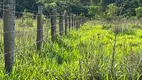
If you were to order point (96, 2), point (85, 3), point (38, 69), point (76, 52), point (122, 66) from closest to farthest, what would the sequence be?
1. point (122, 66)
2. point (38, 69)
3. point (76, 52)
4. point (96, 2)
5. point (85, 3)

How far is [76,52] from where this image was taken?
21.9 ft

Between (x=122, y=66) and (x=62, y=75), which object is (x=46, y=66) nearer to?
(x=62, y=75)

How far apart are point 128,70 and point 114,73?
191 mm

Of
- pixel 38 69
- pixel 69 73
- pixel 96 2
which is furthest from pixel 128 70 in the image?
pixel 96 2

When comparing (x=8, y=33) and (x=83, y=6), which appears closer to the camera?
(x=8, y=33)

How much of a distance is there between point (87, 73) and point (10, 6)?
1.43 meters

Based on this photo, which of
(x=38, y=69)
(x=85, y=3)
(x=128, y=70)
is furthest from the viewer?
(x=85, y=3)

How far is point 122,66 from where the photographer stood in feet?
14.3

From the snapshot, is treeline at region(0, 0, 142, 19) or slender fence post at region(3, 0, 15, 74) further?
treeline at region(0, 0, 142, 19)

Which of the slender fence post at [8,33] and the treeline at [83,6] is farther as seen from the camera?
the treeline at [83,6]

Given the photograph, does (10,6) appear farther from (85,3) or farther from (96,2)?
(85,3)

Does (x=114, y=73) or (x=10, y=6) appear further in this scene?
(x=10, y=6)

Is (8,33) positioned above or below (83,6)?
above

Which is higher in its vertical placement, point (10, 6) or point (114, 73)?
point (10, 6)
